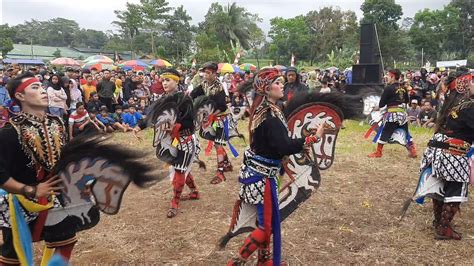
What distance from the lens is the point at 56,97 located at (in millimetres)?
10312

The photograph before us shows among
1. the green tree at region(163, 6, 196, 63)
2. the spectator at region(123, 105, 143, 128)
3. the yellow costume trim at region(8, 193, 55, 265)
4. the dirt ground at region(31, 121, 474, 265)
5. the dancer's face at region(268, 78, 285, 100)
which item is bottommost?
the dirt ground at region(31, 121, 474, 265)

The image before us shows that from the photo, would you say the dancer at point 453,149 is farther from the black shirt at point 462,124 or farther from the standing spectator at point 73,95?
the standing spectator at point 73,95

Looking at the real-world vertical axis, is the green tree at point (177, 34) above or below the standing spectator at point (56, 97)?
above

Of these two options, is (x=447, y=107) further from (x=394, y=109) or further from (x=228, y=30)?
(x=228, y=30)

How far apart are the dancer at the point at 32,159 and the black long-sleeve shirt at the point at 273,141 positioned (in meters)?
1.51

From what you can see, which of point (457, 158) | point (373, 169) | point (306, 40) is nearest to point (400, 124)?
point (373, 169)

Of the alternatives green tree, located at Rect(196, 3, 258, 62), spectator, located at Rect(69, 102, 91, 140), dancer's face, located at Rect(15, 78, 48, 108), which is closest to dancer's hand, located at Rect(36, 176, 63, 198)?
dancer's face, located at Rect(15, 78, 48, 108)

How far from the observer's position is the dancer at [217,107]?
6207 millimetres

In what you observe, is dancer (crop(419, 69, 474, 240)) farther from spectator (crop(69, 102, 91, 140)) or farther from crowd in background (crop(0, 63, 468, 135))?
spectator (crop(69, 102, 91, 140))

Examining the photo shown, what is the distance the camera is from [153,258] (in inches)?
167

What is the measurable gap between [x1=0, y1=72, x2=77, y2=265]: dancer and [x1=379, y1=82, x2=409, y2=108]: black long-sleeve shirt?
656cm

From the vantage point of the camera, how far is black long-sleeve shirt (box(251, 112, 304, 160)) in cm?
330

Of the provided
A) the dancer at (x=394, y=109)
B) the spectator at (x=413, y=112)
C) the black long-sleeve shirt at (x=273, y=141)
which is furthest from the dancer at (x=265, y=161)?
the spectator at (x=413, y=112)

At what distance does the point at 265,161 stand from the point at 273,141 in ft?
0.81
